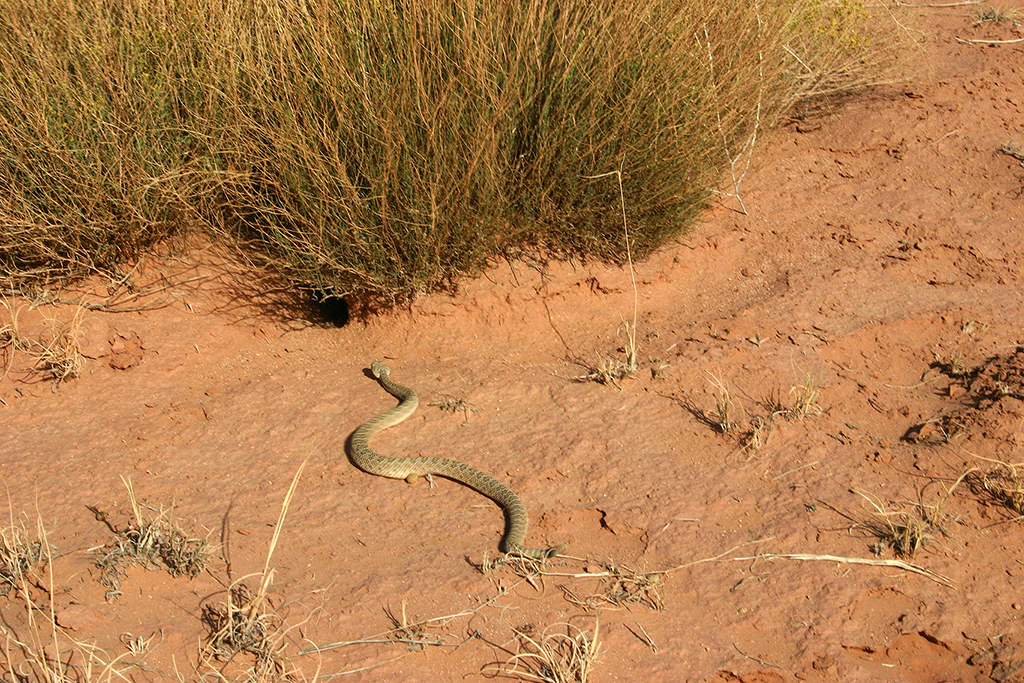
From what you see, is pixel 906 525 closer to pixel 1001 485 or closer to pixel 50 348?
pixel 1001 485

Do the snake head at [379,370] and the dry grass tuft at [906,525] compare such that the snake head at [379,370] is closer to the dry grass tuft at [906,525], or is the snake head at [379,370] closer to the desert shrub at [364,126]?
the desert shrub at [364,126]

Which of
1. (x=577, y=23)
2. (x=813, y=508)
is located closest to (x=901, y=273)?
(x=813, y=508)

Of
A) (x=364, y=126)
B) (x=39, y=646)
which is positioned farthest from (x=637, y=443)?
(x=39, y=646)

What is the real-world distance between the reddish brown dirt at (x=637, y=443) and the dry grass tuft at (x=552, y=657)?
6cm

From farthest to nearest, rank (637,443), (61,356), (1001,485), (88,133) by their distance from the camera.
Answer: (88,133), (61,356), (637,443), (1001,485)

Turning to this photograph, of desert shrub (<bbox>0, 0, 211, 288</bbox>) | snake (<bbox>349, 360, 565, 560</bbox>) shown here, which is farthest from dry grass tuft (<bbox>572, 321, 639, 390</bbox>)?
desert shrub (<bbox>0, 0, 211, 288</bbox>)

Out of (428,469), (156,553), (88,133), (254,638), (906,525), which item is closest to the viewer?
(254,638)

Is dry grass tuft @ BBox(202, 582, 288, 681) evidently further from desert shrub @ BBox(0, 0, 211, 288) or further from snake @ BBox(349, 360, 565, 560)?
desert shrub @ BBox(0, 0, 211, 288)

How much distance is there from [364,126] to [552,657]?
2.84 meters

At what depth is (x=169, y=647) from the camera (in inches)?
119

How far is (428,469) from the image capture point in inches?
158

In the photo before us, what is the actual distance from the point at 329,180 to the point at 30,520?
214 centimetres

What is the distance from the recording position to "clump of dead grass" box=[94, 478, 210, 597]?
10.9 ft

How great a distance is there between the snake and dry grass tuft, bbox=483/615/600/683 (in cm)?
36
